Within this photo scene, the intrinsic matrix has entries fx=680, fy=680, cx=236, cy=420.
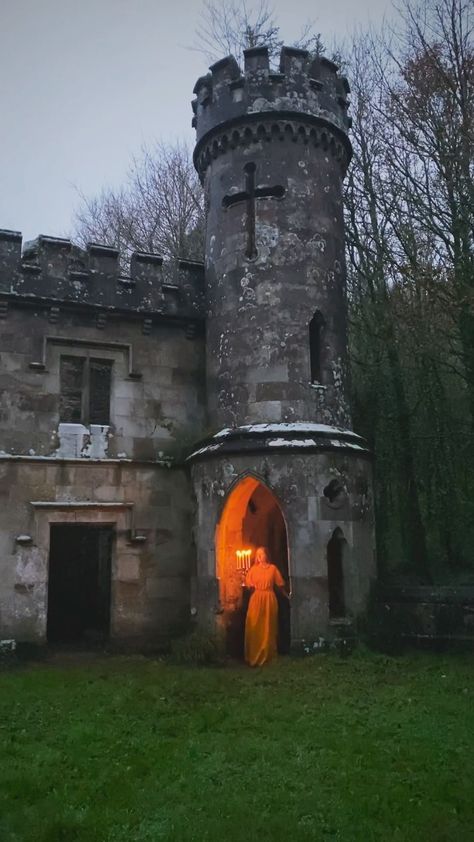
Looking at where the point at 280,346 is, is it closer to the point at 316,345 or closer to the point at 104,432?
the point at 316,345

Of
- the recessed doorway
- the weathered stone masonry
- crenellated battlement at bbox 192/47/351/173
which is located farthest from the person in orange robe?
crenellated battlement at bbox 192/47/351/173

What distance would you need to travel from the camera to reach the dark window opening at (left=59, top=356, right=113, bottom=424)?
35.2 ft

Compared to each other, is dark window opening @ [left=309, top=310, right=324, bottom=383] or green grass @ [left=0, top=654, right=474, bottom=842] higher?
dark window opening @ [left=309, top=310, right=324, bottom=383]

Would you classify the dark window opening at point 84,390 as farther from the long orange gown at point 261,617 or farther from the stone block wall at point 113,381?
the long orange gown at point 261,617

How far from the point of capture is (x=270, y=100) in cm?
1066

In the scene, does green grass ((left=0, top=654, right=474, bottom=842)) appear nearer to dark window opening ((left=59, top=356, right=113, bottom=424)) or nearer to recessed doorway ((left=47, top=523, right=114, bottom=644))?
dark window opening ((left=59, top=356, right=113, bottom=424))

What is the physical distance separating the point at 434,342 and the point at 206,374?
169 inches

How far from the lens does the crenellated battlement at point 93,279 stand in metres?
10.6

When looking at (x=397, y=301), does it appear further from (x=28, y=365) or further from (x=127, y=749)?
(x=127, y=749)

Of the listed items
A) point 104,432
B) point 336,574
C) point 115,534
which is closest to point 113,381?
point 104,432

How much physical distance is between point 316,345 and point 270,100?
392cm

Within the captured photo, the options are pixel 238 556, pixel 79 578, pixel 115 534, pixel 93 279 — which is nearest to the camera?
pixel 238 556

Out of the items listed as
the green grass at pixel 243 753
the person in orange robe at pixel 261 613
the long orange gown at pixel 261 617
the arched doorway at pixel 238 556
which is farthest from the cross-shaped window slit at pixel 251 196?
the green grass at pixel 243 753

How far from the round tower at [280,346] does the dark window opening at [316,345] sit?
0.8 inches
